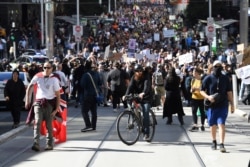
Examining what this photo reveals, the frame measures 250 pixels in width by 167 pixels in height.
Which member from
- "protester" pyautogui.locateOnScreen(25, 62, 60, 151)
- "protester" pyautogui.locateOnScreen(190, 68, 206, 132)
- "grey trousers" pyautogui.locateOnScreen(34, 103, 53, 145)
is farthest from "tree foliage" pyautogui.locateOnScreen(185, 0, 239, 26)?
"grey trousers" pyautogui.locateOnScreen(34, 103, 53, 145)

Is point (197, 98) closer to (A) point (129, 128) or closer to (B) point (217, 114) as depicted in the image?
(A) point (129, 128)

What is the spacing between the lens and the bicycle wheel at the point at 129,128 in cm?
1598

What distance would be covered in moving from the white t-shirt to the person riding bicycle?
6.84 feet

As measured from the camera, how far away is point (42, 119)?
1512 centimetres

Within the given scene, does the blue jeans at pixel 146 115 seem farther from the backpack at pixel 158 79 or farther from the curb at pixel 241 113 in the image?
the backpack at pixel 158 79

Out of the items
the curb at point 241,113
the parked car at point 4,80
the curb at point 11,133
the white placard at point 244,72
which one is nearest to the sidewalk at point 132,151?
the curb at point 11,133

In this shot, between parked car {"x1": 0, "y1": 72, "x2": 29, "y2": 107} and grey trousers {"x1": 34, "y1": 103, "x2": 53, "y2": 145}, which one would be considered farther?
parked car {"x1": 0, "y1": 72, "x2": 29, "y2": 107}

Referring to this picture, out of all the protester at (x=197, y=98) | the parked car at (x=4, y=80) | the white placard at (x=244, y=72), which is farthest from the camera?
the parked car at (x=4, y=80)

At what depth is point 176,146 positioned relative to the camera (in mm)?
15984

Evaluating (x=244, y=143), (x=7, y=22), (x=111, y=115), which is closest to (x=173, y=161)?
(x=244, y=143)

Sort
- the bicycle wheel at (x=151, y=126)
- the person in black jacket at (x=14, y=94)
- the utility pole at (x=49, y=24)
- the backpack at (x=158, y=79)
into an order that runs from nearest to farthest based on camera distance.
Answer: the bicycle wheel at (x=151, y=126)
the person in black jacket at (x=14, y=94)
the backpack at (x=158, y=79)
the utility pole at (x=49, y=24)

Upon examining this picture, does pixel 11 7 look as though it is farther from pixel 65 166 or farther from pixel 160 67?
pixel 65 166

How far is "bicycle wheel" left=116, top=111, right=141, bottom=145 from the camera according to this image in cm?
1598

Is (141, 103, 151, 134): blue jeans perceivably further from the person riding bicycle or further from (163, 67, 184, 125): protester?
(163, 67, 184, 125): protester
